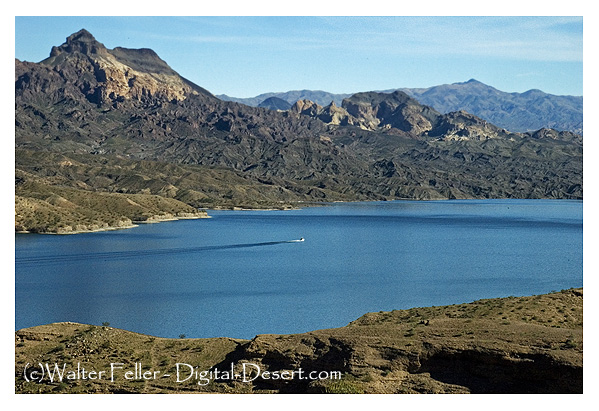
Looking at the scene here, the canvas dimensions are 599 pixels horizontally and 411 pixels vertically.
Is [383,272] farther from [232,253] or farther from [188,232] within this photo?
[188,232]

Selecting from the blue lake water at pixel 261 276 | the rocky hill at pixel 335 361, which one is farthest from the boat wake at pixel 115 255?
the rocky hill at pixel 335 361

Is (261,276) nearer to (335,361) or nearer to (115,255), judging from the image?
(115,255)

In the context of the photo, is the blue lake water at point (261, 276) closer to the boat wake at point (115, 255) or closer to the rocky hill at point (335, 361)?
the boat wake at point (115, 255)

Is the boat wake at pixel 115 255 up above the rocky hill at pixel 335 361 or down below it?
below

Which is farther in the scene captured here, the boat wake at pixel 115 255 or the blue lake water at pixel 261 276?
the boat wake at pixel 115 255

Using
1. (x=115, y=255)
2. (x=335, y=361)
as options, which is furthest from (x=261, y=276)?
(x=335, y=361)

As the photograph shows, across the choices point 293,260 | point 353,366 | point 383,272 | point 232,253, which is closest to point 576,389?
point 353,366

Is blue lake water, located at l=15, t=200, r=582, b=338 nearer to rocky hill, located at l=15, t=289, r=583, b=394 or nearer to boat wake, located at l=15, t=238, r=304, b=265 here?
boat wake, located at l=15, t=238, r=304, b=265
